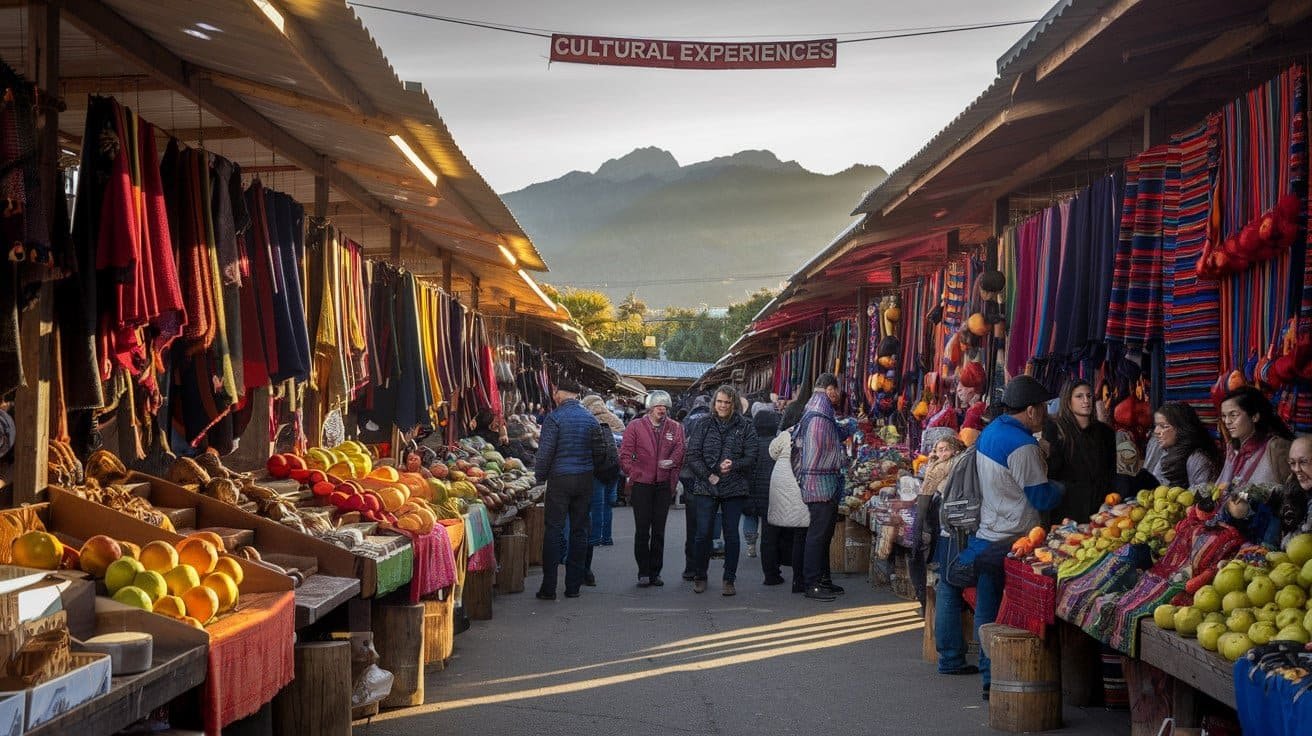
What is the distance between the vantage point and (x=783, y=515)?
1298cm

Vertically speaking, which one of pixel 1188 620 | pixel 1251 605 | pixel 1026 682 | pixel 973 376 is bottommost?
pixel 1026 682

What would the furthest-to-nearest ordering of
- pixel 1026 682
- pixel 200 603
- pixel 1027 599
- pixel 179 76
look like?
pixel 1027 599, pixel 1026 682, pixel 179 76, pixel 200 603

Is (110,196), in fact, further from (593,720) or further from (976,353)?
(976,353)

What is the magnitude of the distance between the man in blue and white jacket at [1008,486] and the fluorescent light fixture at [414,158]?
12.2 feet

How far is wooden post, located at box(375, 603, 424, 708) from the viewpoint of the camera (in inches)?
296

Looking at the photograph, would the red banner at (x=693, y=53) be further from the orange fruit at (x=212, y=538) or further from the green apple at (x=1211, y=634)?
the green apple at (x=1211, y=634)

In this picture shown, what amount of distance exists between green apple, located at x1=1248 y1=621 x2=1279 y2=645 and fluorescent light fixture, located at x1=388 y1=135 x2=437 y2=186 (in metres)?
5.03

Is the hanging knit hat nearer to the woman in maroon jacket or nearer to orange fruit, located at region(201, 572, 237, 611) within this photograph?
the woman in maroon jacket

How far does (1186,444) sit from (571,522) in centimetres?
600

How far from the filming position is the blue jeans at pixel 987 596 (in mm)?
7984

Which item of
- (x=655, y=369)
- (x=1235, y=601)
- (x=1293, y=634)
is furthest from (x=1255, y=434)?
(x=655, y=369)

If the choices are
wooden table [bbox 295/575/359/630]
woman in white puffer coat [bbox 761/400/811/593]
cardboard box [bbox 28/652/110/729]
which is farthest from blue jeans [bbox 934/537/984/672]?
cardboard box [bbox 28/652/110/729]

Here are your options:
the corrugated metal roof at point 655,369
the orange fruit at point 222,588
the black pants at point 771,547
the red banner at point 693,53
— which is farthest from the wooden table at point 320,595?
the corrugated metal roof at point 655,369

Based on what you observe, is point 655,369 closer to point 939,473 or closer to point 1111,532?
point 939,473
